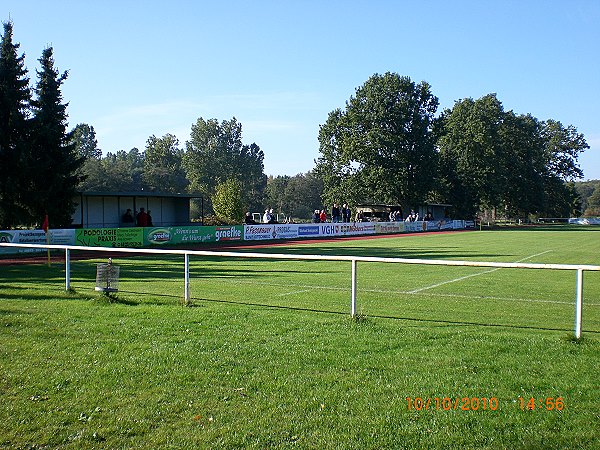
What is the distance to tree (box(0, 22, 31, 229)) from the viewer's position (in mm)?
33969

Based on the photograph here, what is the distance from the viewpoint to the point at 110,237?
1256 inches

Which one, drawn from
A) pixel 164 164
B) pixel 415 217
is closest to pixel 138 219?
pixel 415 217

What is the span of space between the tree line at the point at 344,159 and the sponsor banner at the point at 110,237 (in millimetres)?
5355

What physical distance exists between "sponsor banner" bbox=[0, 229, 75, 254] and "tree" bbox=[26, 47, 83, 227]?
5.66 m

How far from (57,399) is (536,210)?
337 ft

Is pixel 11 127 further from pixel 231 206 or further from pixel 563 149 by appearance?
pixel 563 149

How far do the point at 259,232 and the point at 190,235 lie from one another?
20.7 feet

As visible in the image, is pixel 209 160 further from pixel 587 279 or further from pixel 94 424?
pixel 94 424

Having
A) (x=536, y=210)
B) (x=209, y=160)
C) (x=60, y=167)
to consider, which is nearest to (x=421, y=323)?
(x=60, y=167)

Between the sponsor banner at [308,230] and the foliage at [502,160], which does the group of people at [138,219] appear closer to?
the sponsor banner at [308,230]

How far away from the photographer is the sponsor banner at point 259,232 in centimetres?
4122

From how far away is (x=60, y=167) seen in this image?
1412 inches

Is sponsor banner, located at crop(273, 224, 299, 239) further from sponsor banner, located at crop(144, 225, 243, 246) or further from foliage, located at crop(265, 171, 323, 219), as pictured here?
foliage, located at crop(265, 171, 323, 219)
